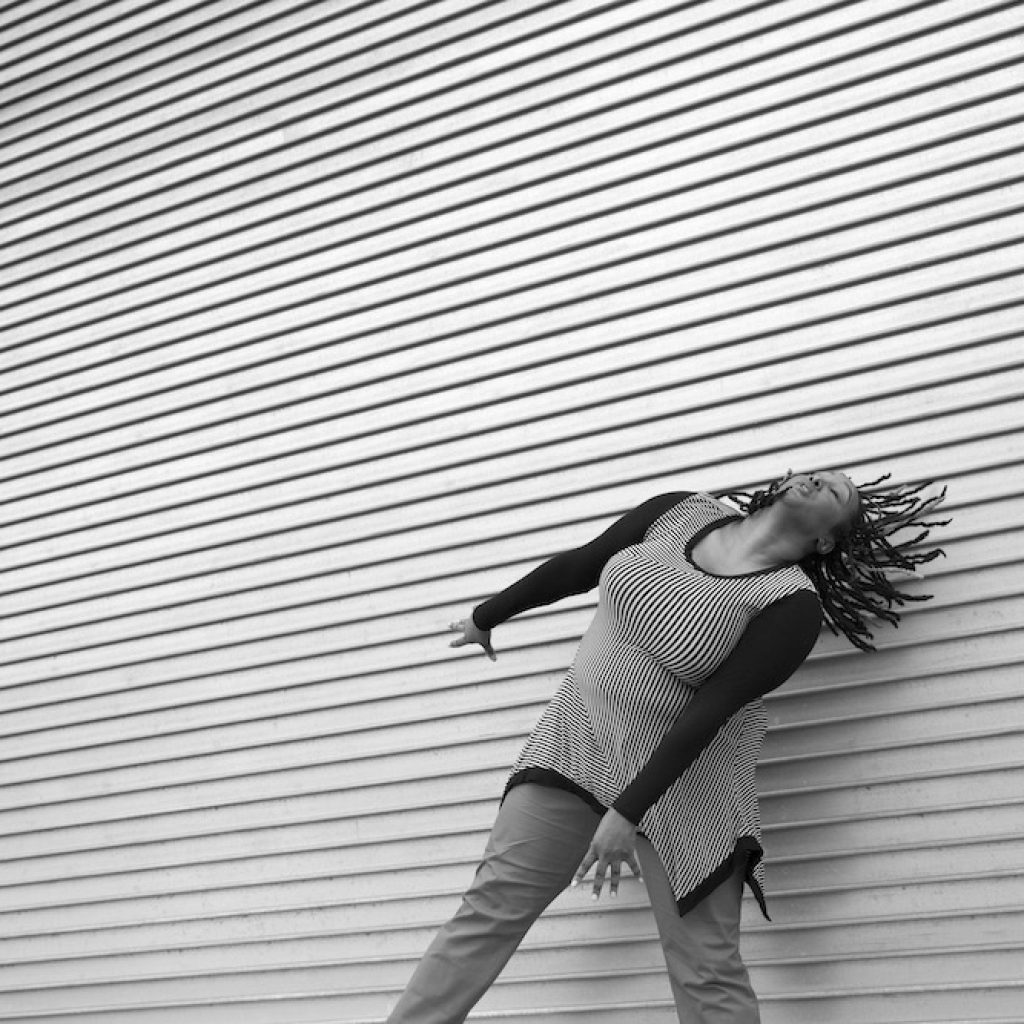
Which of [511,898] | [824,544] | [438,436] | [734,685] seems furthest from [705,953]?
[438,436]

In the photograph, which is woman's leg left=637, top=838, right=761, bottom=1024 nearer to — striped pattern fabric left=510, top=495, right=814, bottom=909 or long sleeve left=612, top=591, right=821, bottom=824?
striped pattern fabric left=510, top=495, right=814, bottom=909

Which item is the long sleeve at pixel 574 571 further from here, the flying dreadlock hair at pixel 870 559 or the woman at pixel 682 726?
the flying dreadlock hair at pixel 870 559

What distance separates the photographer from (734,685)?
289cm

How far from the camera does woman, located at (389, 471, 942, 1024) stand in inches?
115

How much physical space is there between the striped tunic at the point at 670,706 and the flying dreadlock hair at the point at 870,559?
21cm

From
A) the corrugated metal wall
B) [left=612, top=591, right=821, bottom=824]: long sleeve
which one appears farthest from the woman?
the corrugated metal wall

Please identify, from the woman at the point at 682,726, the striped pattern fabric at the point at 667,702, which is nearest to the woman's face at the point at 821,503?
the woman at the point at 682,726

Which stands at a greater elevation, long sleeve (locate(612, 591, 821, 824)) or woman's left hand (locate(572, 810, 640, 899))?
long sleeve (locate(612, 591, 821, 824))

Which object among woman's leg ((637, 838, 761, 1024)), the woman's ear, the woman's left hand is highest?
the woman's ear

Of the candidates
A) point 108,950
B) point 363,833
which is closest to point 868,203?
point 363,833

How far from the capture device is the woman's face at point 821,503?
10.0ft

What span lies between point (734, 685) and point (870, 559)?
1.92 ft

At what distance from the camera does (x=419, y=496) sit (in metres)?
4.04

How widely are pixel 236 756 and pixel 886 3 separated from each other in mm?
2871
